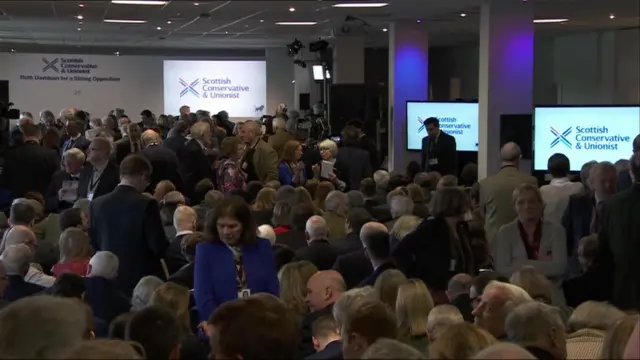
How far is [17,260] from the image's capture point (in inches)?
230

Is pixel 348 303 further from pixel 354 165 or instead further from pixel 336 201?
pixel 354 165

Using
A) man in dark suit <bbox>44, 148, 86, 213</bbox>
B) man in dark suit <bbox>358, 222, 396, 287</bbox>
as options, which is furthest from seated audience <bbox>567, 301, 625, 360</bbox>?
man in dark suit <bbox>44, 148, 86, 213</bbox>

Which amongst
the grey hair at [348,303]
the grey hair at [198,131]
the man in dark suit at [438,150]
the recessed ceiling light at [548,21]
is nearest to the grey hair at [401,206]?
the grey hair at [198,131]

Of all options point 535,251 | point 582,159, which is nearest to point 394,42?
point 582,159

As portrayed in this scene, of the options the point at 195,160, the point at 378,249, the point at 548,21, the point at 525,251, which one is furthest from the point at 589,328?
the point at 548,21

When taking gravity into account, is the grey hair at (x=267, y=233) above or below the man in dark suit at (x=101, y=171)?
below

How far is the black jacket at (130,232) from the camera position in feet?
19.8

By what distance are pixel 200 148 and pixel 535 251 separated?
212 inches

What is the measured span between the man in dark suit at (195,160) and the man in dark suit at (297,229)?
376 cm

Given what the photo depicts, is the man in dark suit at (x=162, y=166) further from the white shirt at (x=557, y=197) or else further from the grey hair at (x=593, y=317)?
the grey hair at (x=593, y=317)

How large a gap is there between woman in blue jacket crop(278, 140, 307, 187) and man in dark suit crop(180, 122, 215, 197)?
87 cm

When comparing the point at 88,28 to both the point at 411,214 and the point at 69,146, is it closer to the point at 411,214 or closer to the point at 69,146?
the point at 69,146

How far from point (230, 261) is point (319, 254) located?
1.76 meters

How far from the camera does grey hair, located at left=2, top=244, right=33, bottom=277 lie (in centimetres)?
584
